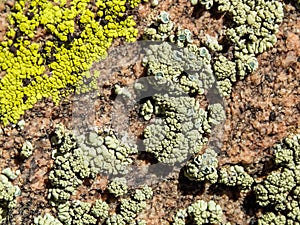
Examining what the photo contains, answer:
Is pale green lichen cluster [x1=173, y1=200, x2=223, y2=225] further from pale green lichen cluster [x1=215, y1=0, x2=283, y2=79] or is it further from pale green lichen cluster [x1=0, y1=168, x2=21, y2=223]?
pale green lichen cluster [x1=0, y1=168, x2=21, y2=223]

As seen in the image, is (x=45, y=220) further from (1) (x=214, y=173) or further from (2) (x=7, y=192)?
(1) (x=214, y=173)

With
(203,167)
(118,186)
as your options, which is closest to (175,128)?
(203,167)

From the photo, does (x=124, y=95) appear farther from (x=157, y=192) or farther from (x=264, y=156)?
(x=264, y=156)

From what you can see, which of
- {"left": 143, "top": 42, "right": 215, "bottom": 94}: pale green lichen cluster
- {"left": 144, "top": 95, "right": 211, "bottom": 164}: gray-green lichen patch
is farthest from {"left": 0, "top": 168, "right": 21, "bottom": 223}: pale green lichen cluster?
{"left": 143, "top": 42, "right": 215, "bottom": 94}: pale green lichen cluster

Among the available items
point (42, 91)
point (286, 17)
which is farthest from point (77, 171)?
point (286, 17)

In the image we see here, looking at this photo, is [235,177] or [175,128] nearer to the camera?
[175,128]

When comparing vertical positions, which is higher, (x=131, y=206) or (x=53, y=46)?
(x=53, y=46)
